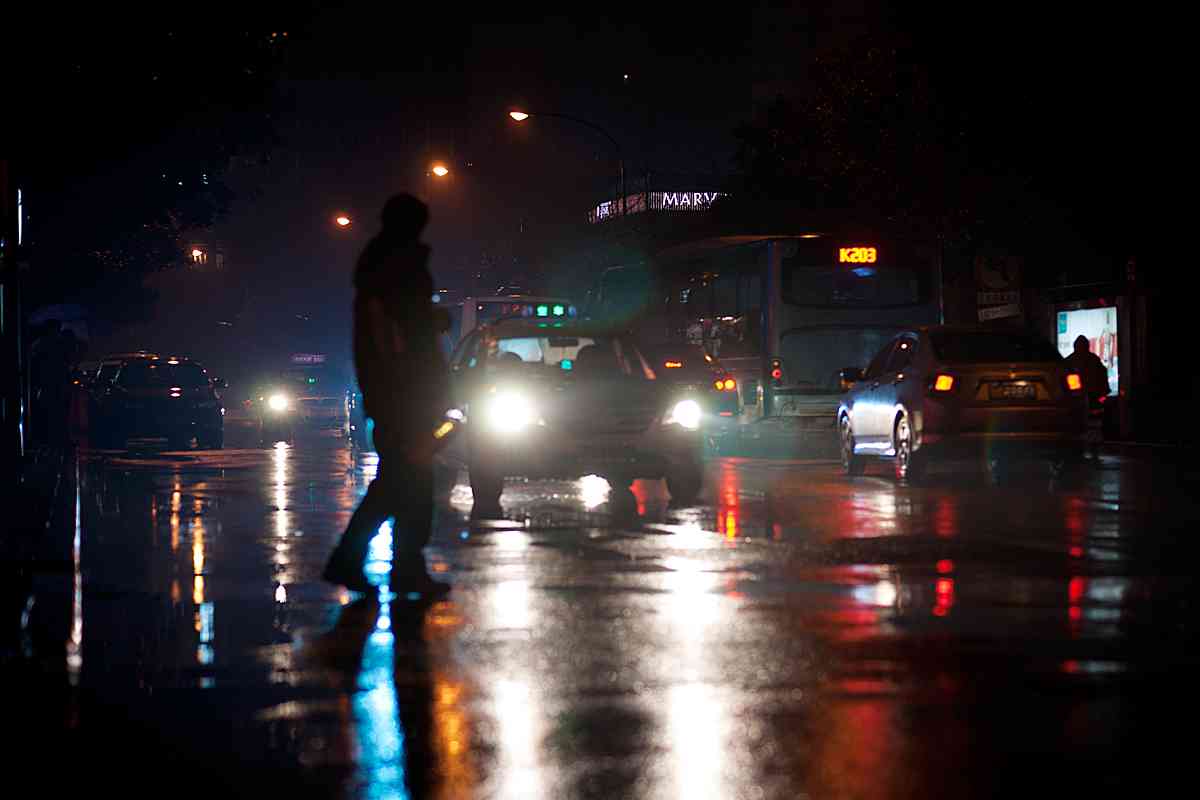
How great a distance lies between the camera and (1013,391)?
842 inches

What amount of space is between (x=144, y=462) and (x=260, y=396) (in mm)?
25242

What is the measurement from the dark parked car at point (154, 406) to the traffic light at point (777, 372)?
10268mm

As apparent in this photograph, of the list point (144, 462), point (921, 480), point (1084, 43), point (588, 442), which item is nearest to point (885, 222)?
point (1084, 43)

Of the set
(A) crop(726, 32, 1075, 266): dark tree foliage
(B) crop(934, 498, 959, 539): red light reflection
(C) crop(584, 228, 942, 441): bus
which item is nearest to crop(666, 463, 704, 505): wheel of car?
(B) crop(934, 498, 959, 539): red light reflection

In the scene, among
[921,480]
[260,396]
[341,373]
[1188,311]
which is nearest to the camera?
[921,480]

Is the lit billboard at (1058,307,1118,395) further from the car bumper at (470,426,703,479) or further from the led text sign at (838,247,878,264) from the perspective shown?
the car bumper at (470,426,703,479)

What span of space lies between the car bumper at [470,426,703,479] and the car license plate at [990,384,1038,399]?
4387 millimetres

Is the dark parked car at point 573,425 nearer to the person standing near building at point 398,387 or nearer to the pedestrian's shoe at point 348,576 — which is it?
the person standing near building at point 398,387

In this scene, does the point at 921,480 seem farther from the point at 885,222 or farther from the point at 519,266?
the point at 519,266

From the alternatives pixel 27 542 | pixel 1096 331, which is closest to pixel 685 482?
pixel 27 542

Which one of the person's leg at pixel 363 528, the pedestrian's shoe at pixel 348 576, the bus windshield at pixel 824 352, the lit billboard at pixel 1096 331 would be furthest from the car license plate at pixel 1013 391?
the lit billboard at pixel 1096 331

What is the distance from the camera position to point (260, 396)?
178 feet

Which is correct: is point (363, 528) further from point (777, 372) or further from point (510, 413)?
point (777, 372)

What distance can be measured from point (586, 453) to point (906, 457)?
5148 mm
